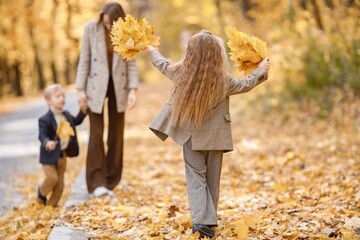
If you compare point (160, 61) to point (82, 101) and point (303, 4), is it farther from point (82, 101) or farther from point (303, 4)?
point (303, 4)

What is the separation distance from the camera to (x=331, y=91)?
37.1ft

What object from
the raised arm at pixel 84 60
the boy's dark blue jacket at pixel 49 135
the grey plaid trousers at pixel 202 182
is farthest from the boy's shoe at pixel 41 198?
the grey plaid trousers at pixel 202 182

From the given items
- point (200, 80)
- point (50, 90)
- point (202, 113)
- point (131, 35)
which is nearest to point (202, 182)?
point (202, 113)

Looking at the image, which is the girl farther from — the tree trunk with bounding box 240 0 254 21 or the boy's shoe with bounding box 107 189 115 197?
the tree trunk with bounding box 240 0 254 21

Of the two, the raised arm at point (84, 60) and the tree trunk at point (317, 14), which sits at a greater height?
the tree trunk at point (317, 14)

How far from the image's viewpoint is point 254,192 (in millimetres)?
6527

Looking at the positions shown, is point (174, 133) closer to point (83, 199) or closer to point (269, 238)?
point (269, 238)

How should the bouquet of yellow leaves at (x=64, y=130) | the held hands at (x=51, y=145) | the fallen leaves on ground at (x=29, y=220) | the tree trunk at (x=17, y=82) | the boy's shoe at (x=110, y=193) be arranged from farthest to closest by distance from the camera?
1. the tree trunk at (x=17, y=82)
2. the boy's shoe at (x=110, y=193)
3. the bouquet of yellow leaves at (x=64, y=130)
4. the held hands at (x=51, y=145)
5. the fallen leaves on ground at (x=29, y=220)

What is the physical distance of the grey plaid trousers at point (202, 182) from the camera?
446 centimetres

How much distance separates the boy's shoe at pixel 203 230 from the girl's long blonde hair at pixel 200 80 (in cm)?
81

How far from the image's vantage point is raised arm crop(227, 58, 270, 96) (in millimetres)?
4414

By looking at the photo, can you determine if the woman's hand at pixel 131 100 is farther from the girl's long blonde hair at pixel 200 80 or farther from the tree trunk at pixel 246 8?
the tree trunk at pixel 246 8

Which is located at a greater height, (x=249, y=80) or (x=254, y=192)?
(x=249, y=80)

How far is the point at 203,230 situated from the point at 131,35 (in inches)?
68.5
